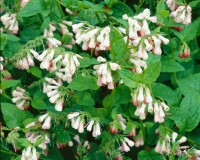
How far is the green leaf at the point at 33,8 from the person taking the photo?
11.4 feet

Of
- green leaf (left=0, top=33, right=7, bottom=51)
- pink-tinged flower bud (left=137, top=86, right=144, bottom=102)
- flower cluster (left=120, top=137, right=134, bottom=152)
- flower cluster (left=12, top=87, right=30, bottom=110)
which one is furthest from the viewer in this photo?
green leaf (left=0, top=33, right=7, bottom=51)

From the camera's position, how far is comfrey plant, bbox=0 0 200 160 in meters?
2.76

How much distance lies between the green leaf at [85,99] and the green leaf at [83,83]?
172 mm

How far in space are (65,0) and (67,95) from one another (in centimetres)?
65

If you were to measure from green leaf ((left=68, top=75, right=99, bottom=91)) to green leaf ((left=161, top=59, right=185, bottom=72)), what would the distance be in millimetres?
480

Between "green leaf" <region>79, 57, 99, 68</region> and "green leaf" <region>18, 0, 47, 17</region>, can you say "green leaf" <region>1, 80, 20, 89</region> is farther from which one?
"green leaf" <region>79, 57, 99, 68</region>

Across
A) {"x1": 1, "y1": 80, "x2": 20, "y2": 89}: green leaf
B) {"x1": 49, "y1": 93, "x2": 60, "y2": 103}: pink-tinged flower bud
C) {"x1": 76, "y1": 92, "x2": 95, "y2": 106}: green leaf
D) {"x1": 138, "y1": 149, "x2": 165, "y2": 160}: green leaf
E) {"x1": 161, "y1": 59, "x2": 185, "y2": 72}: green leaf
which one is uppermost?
{"x1": 161, "y1": 59, "x2": 185, "y2": 72}: green leaf

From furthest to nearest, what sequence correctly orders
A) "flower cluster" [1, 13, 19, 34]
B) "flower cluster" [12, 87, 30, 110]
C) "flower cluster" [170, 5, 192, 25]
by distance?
"flower cluster" [1, 13, 19, 34]
"flower cluster" [12, 87, 30, 110]
"flower cluster" [170, 5, 192, 25]

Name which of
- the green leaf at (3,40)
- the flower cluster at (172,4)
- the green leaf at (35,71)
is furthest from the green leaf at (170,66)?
the green leaf at (3,40)

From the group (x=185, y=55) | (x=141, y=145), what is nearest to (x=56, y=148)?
(x=141, y=145)

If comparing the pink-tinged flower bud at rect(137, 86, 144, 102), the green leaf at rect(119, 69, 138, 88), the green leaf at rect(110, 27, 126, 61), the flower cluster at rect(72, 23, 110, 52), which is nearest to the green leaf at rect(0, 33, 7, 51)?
the flower cluster at rect(72, 23, 110, 52)

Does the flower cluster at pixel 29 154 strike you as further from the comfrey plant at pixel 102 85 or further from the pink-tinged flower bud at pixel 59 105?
the pink-tinged flower bud at pixel 59 105

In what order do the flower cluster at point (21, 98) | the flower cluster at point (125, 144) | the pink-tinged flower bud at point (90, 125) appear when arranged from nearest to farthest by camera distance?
the pink-tinged flower bud at point (90, 125) < the flower cluster at point (125, 144) < the flower cluster at point (21, 98)

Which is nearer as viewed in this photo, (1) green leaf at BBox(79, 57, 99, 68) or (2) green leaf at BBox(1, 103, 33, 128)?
(1) green leaf at BBox(79, 57, 99, 68)
